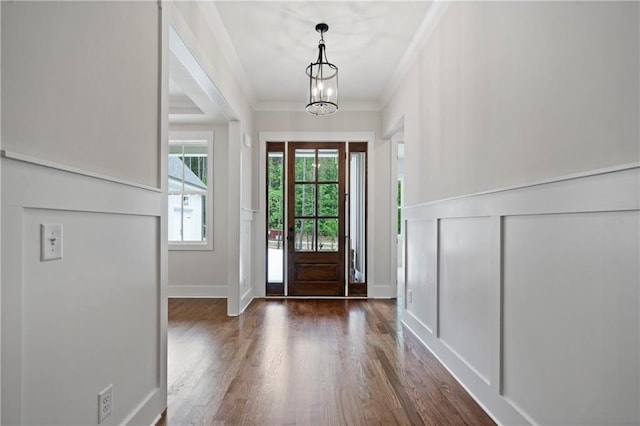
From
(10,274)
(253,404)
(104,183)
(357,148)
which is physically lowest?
(253,404)

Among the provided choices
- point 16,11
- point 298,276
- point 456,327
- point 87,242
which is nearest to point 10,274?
point 87,242

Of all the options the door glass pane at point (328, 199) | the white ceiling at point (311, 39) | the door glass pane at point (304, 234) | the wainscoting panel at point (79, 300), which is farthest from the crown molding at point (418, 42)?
the wainscoting panel at point (79, 300)

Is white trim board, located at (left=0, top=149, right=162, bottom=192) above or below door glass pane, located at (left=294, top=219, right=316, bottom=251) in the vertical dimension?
above

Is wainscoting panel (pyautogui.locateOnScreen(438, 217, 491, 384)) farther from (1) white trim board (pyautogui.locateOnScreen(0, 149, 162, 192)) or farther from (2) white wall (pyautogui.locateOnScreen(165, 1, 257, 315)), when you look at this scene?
(2) white wall (pyautogui.locateOnScreen(165, 1, 257, 315))

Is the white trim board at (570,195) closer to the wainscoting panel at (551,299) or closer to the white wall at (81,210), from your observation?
the wainscoting panel at (551,299)

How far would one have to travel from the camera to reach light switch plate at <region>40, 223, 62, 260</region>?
1.06m

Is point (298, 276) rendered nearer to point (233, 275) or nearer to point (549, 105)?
point (233, 275)

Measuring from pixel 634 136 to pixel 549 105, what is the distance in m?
0.44

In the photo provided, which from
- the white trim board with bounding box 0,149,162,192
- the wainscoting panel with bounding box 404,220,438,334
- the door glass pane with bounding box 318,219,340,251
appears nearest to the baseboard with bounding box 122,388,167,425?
the white trim board with bounding box 0,149,162,192

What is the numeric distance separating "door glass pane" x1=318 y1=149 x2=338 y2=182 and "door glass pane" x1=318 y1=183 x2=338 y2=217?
0.09 m

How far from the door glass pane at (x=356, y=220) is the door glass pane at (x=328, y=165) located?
220 millimetres

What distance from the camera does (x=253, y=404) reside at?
6.46 feet

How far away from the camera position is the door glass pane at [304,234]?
483 centimetres

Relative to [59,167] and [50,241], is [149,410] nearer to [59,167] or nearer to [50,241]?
[50,241]
